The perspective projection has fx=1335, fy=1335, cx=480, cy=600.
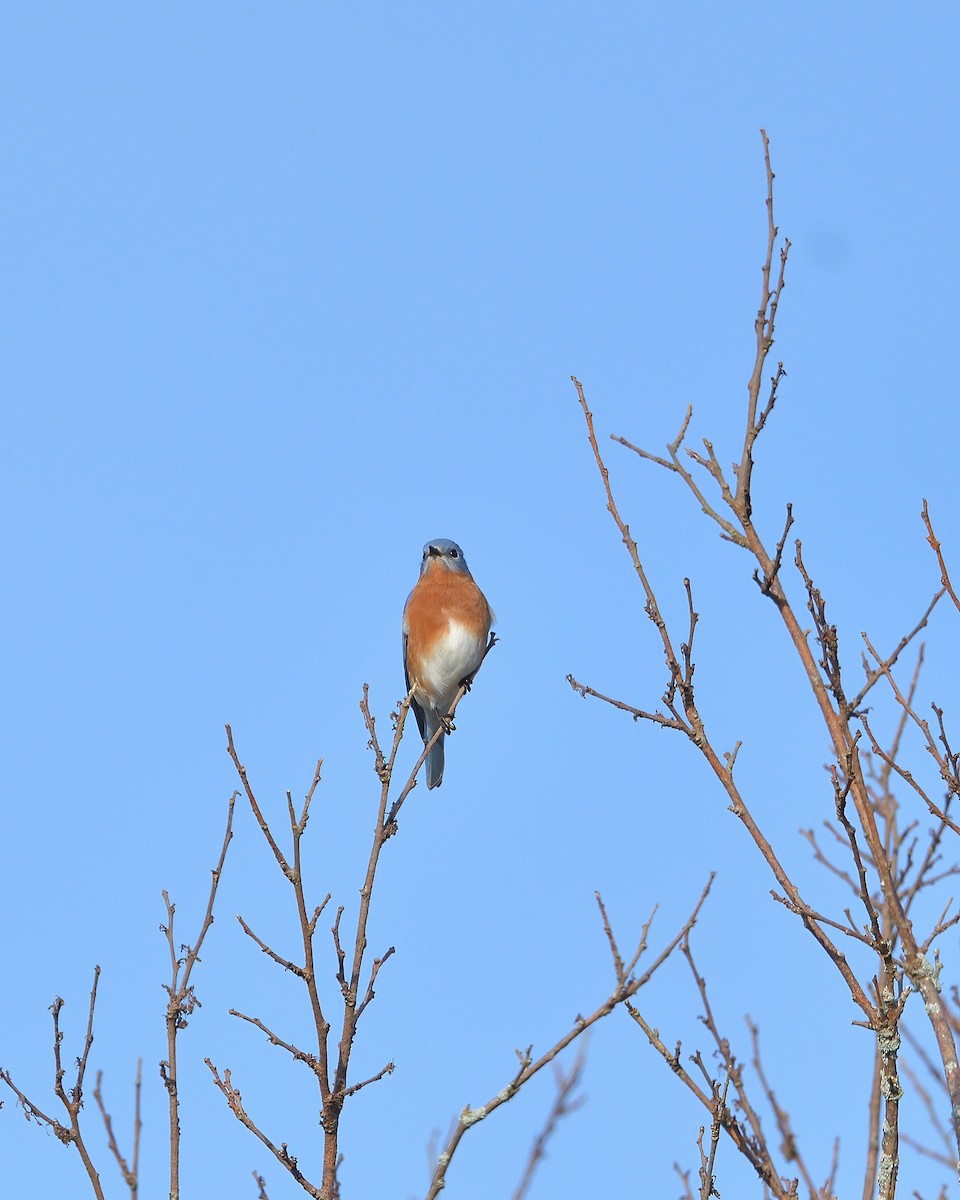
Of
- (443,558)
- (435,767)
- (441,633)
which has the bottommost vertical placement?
(435,767)

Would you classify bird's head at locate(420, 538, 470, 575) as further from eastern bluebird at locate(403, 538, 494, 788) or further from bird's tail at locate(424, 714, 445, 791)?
bird's tail at locate(424, 714, 445, 791)

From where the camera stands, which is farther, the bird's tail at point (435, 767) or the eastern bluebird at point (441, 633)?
the bird's tail at point (435, 767)

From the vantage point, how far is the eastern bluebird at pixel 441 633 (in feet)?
29.2

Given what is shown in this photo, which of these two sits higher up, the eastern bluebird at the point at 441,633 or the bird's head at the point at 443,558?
the bird's head at the point at 443,558

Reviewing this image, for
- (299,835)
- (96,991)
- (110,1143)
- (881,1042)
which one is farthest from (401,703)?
(881,1042)

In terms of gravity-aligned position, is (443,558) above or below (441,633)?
above

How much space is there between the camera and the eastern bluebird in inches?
351

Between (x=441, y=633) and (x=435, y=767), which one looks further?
(x=435, y=767)

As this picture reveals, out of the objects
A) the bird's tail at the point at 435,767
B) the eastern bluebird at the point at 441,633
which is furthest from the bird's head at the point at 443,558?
the bird's tail at the point at 435,767

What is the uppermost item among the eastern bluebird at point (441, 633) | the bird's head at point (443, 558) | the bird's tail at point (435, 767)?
the bird's head at point (443, 558)

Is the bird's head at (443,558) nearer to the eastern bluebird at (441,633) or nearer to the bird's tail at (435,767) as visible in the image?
the eastern bluebird at (441,633)

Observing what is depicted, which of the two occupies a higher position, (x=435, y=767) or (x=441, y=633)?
(x=441, y=633)

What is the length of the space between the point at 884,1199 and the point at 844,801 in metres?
0.85

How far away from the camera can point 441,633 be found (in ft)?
29.3
